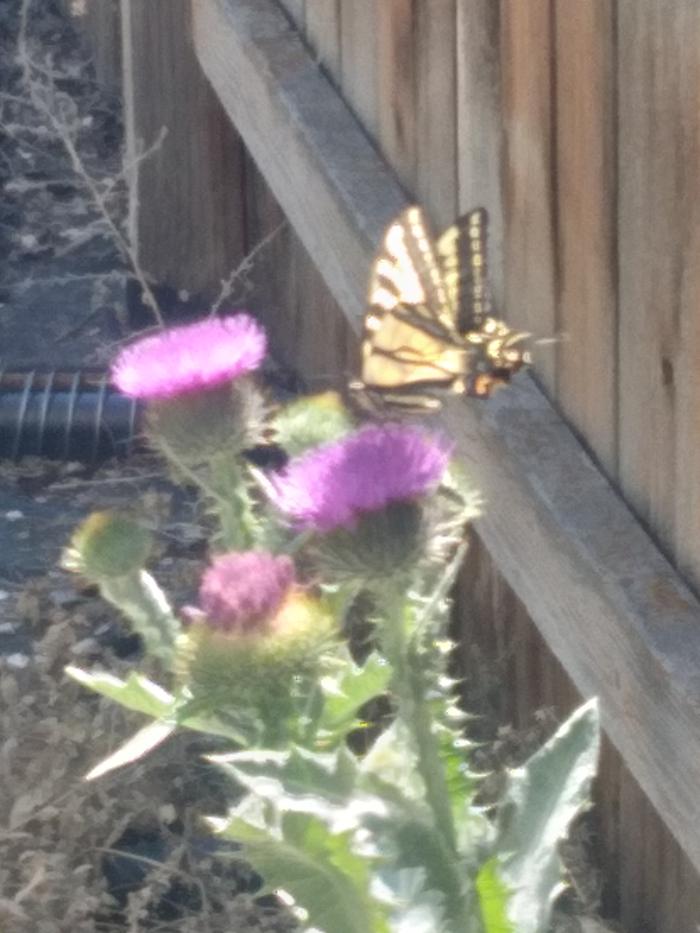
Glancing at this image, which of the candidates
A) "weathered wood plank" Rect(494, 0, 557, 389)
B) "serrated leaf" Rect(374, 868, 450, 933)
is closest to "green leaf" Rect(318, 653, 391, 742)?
"serrated leaf" Rect(374, 868, 450, 933)

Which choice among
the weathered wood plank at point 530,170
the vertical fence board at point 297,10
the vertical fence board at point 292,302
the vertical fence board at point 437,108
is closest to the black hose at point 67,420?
the vertical fence board at point 292,302

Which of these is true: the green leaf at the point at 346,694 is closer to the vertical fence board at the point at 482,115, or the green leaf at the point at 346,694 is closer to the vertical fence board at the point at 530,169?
the vertical fence board at the point at 530,169

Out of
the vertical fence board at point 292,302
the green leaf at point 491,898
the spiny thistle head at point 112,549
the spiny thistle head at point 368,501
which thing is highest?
the spiny thistle head at point 368,501

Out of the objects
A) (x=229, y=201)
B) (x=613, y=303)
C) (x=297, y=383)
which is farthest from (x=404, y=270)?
(x=229, y=201)

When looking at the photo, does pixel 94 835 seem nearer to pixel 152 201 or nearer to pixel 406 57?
pixel 406 57

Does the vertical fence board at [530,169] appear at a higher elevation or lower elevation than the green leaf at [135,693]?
higher

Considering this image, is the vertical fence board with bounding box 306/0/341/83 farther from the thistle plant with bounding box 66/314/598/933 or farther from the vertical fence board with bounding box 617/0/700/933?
the thistle plant with bounding box 66/314/598/933

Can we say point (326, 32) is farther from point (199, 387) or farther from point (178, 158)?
point (199, 387)
